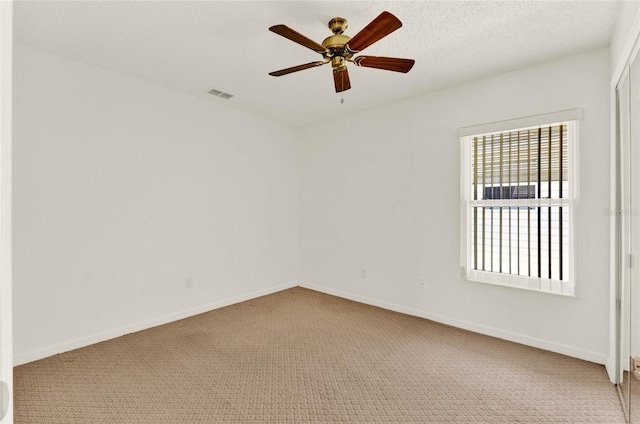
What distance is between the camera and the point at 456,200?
3572mm

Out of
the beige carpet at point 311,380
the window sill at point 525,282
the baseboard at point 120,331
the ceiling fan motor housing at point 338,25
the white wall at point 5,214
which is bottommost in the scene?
the beige carpet at point 311,380

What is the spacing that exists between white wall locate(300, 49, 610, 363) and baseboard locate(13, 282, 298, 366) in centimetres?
128

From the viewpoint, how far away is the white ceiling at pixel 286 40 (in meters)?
2.23

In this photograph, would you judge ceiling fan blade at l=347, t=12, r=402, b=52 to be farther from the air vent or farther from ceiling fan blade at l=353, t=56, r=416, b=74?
the air vent

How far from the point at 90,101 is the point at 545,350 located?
15.8 feet

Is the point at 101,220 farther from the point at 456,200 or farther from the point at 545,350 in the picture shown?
the point at 545,350

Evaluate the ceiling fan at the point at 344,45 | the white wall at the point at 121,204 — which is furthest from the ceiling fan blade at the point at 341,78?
the white wall at the point at 121,204

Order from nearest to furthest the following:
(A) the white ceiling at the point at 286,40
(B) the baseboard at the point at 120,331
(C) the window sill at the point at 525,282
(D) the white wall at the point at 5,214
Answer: (D) the white wall at the point at 5,214 → (A) the white ceiling at the point at 286,40 → (B) the baseboard at the point at 120,331 → (C) the window sill at the point at 525,282

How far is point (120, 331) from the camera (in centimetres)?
327

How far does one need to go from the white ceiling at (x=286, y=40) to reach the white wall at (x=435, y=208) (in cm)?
28

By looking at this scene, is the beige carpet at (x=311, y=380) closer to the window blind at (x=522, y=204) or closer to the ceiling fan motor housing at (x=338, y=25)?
the window blind at (x=522, y=204)

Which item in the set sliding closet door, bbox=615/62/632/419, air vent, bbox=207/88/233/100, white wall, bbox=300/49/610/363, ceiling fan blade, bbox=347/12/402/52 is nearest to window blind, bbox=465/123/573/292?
white wall, bbox=300/49/610/363

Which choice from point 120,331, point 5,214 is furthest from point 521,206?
point 120,331

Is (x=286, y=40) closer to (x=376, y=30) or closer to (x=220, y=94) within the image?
(x=376, y=30)
